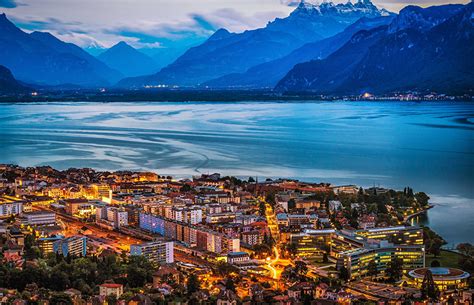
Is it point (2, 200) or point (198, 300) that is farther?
point (2, 200)

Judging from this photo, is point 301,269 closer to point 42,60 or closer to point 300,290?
point 300,290

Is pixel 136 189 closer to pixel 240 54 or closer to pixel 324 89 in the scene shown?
pixel 324 89

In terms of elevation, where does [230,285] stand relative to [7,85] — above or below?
below

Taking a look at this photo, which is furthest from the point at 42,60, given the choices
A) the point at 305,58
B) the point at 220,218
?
the point at 220,218

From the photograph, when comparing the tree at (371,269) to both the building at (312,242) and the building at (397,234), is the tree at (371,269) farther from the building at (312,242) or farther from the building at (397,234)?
the building at (397,234)

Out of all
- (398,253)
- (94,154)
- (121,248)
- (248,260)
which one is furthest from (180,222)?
(94,154)

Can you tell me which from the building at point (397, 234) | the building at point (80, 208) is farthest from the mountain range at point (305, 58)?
the building at point (397, 234)
